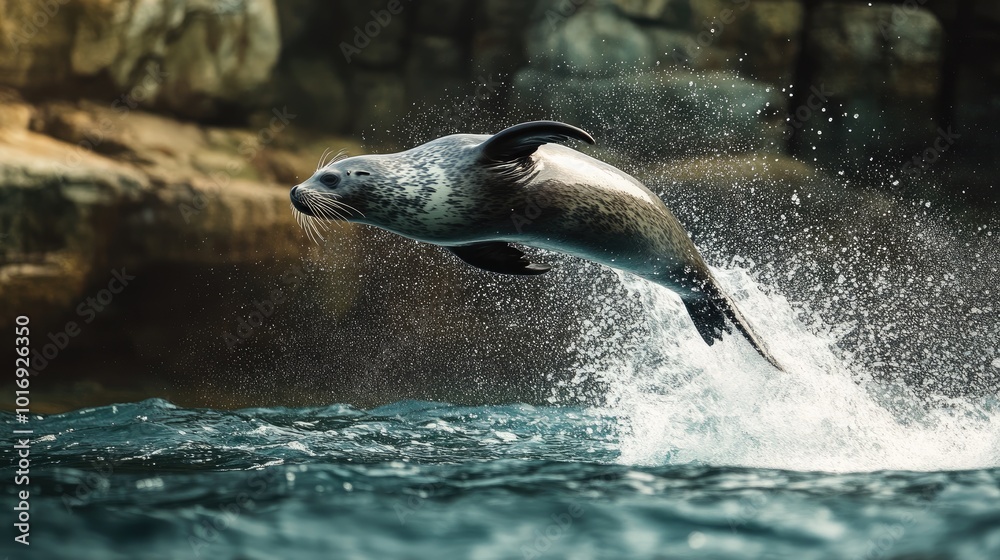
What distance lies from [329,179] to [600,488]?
222 cm

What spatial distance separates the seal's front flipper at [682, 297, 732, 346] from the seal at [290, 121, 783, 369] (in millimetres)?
473

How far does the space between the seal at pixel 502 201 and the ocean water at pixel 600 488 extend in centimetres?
119

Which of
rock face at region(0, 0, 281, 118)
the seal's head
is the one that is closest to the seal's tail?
the seal's head

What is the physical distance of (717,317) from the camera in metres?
5.43

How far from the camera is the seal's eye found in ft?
15.3

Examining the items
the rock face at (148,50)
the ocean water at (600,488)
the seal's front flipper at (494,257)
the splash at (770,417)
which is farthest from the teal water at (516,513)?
the rock face at (148,50)

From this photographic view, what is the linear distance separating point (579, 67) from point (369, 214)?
6.75 meters

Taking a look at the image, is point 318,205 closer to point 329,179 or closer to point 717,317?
point 329,179

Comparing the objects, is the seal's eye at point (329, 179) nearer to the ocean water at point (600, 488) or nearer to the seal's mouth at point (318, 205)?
the seal's mouth at point (318, 205)

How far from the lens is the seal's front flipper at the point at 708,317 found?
540 cm

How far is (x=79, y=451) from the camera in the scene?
5.79m

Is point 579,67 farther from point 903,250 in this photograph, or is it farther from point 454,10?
point 903,250

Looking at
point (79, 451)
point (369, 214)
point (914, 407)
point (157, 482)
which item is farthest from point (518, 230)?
point (914, 407)

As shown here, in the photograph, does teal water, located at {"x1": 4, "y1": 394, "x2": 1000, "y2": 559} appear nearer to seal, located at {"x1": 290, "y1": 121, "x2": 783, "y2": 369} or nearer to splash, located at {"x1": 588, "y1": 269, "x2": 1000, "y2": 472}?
splash, located at {"x1": 588, "y1": 269, "x2": 1000, "y2": 472}
